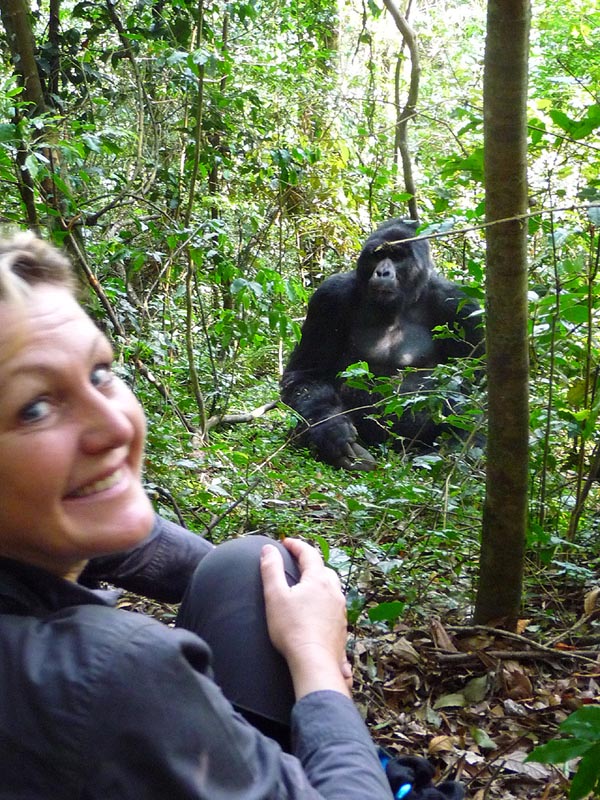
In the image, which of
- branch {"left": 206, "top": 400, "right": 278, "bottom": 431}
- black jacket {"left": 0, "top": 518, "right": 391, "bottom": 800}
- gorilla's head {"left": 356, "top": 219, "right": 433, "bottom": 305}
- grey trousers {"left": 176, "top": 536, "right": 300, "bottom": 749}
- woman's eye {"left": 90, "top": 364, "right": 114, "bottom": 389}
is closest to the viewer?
black jacket {"left": 0, "top": 518, "right": 391, "bottom": 800}

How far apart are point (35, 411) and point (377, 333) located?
5.08 m

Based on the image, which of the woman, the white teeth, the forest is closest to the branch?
the forest

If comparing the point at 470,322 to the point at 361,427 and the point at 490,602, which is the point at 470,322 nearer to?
the point at 361,427

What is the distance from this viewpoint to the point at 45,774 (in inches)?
33.9

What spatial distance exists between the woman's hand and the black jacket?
0.24 meters

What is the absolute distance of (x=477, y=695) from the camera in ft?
6.64

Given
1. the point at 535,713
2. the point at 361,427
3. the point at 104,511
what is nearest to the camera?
the point at 104,511

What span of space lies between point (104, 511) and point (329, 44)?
26.0 feet

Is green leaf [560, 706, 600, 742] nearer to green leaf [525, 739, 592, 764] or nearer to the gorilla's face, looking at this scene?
green leaf [525, 739, 592, 764]

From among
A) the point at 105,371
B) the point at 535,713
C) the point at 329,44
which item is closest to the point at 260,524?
the point at 535,713

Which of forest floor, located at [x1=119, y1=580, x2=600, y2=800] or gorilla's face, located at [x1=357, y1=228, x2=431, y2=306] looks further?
gorilla's face, located at [x1=357, y1=228, x2=431, y2=306]

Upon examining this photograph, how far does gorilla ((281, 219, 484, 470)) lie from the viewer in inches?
222

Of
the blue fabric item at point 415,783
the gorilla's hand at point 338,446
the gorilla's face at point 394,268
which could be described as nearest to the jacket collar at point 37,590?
the blue fabric item at point 415,783

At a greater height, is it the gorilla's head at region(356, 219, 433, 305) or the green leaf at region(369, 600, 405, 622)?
the gorilla's head at region(356, 219, 433, 305)
